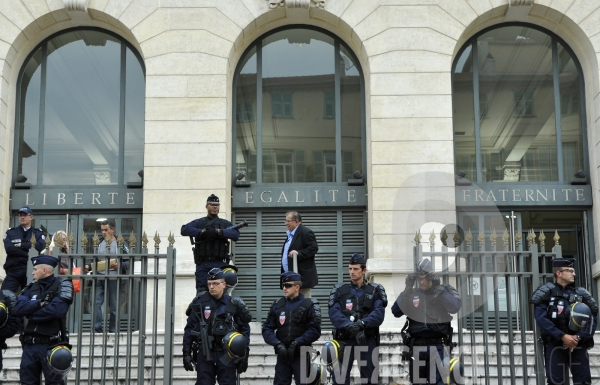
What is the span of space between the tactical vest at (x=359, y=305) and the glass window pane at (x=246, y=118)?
6.29 meters

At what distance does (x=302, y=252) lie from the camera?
13.7 m

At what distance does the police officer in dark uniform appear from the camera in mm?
11781

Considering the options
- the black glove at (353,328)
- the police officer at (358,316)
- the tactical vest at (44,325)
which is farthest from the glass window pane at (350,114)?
the tactical vest at (44,325)

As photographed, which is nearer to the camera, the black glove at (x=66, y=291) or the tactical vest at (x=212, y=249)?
the black glove at (x=66, y=291)

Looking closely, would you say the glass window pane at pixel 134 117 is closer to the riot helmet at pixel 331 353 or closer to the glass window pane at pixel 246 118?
the glass window pane at pixel 246 118

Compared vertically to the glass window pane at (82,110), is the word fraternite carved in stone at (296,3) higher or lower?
higher

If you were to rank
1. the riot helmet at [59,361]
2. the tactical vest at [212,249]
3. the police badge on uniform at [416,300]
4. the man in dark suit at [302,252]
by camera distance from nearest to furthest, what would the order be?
the riot helmet at [59,361], the police badge on uniform at [416,300], the tactical vest at [212,249], the man in dark suit at [302,252]

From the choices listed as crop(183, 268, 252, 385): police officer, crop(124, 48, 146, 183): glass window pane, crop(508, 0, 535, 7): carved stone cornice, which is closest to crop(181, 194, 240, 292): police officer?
crop(183, 268, 252, 385): police officer

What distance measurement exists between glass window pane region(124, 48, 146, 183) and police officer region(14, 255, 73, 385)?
636 cm

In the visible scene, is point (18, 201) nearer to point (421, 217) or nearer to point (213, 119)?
point (213, 119)

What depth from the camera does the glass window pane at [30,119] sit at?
18.3 meters

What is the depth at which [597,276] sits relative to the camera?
17.0m

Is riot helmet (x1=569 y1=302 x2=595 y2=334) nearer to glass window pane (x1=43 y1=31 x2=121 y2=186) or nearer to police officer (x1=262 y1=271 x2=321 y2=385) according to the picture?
police officer (x1=262 y1=271 x2=321 y2=385)

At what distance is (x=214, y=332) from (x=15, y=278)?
14.4 feet
